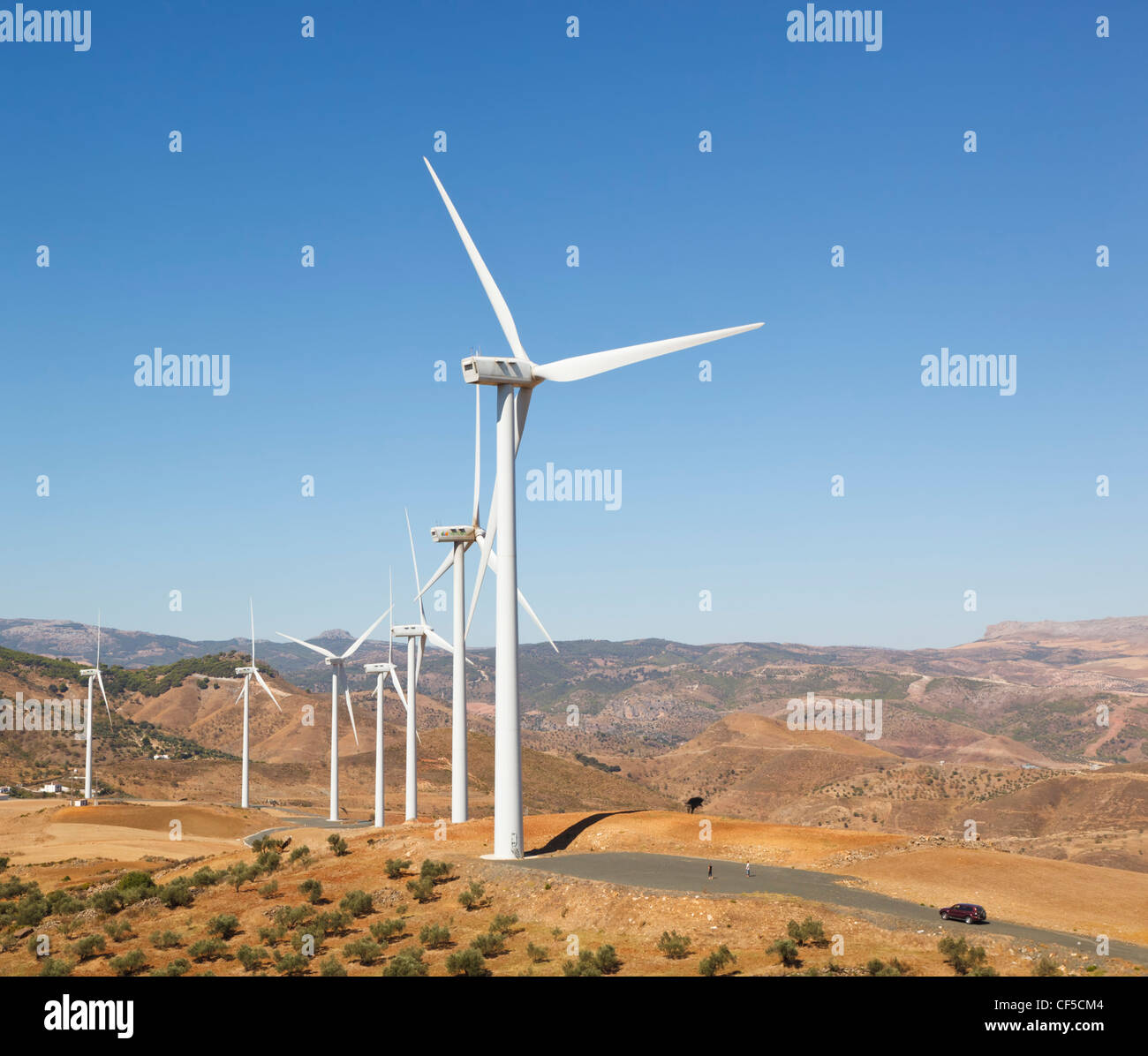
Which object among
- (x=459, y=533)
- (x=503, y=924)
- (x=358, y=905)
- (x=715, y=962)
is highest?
(x=459, y=533)

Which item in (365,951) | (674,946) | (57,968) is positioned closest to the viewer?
(674,946)

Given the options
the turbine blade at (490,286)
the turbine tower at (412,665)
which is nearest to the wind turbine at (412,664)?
the turbine tower at (412,665)

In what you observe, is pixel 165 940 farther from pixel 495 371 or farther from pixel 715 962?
pixel 495 371

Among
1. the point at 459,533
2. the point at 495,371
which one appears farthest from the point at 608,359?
the point at 459,533

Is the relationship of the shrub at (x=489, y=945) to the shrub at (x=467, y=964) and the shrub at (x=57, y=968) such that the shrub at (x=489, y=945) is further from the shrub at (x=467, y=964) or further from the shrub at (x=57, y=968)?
the shrub at (x=57, y=968)

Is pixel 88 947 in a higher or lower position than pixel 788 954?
lower

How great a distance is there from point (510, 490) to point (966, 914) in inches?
917

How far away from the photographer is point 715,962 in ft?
93.4

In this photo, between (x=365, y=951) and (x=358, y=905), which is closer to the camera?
(x=365, y=951)

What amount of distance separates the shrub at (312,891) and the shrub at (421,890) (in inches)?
144

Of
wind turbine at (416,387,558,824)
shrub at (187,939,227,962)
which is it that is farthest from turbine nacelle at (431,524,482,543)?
shrub at (187,939,227,962)

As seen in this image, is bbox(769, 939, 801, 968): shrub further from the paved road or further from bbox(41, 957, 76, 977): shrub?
bbox(41, 957, 76, 977): shrub

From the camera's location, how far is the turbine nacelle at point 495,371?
42.5m
